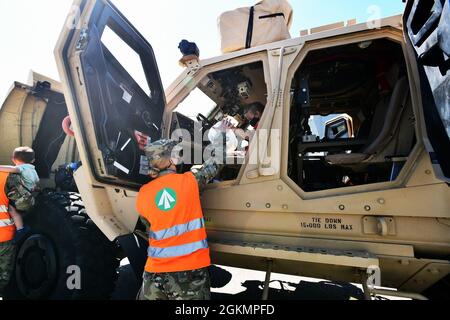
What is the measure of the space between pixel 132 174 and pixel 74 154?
210 centimetres

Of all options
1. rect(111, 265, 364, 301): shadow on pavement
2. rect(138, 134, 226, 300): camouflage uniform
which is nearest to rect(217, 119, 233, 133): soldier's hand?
rect(138, 134, 226, 300): camouflage uniform

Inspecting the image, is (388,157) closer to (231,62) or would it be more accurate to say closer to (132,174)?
(231,62)

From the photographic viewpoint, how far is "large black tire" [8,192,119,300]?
7.12 feet

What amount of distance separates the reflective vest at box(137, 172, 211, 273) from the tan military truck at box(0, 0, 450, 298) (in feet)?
0.88

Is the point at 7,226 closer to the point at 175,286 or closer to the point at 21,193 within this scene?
the point at 21,193

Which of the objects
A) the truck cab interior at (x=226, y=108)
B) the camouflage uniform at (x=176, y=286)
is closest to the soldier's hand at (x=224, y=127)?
the truck cab interior at (x=226, y=108)

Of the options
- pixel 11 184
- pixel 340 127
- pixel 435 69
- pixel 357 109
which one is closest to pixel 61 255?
pixel 11 184

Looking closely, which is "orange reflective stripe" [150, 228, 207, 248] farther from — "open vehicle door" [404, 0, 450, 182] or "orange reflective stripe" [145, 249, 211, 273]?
"open vehicle door" [404, 0, 450, 182]

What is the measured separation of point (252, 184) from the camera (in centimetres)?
201

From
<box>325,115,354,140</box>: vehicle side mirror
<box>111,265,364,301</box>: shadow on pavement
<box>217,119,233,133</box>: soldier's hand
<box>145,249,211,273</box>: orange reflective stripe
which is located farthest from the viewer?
<box>325,115,354,140</box>: vehicle side mirror

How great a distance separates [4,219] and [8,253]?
0.34m

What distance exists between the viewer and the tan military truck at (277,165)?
1.63 metres

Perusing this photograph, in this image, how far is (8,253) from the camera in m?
2.46

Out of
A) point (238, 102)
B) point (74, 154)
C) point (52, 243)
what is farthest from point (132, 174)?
point (74, 154)
